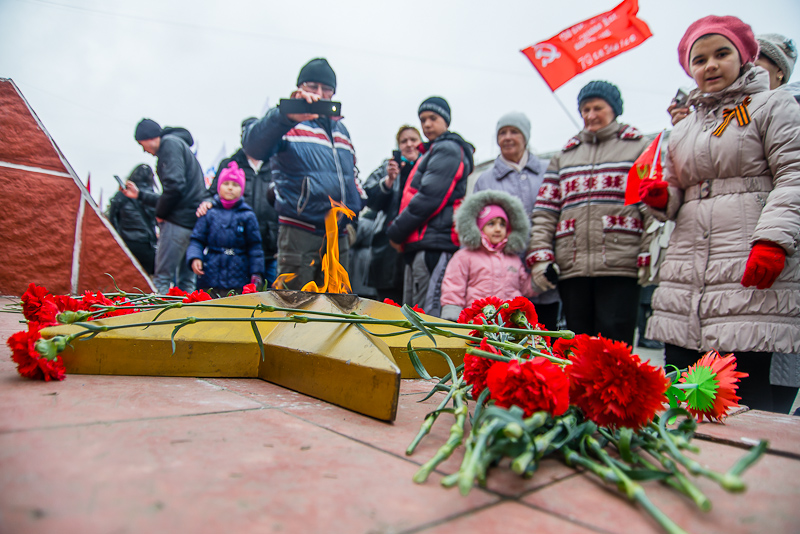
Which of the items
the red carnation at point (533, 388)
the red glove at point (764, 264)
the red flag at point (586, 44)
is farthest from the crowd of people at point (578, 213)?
the red carnation at point (533, 388)

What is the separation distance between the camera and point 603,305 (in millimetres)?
2688

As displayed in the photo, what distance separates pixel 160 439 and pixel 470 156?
3.41 m

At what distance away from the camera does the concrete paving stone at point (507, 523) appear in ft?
1.80

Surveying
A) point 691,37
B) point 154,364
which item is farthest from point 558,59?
point 154,364

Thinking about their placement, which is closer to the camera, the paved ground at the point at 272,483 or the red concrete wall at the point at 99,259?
the paved ground at the point at 272,483

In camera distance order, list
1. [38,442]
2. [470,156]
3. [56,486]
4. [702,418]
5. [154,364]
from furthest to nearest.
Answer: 1. [470,156]
2. [154,364]
3. [702,418]
4. [38,442]
5. [56,486]

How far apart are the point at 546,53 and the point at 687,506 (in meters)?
4.79

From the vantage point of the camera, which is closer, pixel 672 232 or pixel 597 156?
pixel 672 232

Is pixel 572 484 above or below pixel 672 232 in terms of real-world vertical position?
below

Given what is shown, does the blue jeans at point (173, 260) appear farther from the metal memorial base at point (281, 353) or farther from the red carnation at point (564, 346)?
the red carnation at point (564, 346)

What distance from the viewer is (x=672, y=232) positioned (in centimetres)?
227

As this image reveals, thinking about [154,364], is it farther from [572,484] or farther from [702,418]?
[702,418]

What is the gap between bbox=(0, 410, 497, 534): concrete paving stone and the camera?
509mm

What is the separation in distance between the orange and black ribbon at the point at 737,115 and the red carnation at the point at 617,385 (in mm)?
1810
